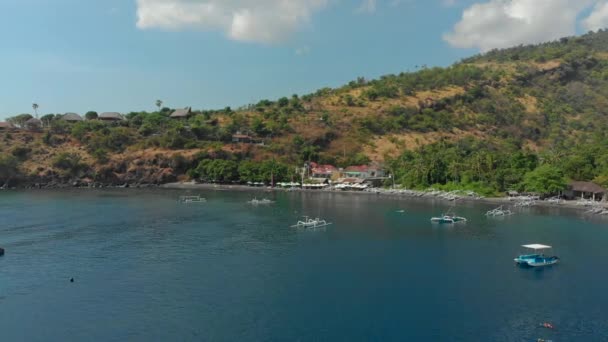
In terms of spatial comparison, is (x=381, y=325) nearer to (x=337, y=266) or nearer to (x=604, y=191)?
(x=337, y=266)

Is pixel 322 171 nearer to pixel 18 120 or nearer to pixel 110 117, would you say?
pixel 110 117

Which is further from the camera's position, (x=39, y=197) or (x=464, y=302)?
(x=39, y=197)

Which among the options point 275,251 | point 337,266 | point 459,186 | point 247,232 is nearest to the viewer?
point 337,266

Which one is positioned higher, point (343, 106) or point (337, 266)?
point (343, 106)

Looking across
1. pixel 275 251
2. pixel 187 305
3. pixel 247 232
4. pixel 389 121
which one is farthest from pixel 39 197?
pixel 389 121

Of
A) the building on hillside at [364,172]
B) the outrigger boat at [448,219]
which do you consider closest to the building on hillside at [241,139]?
the building on hillside at [364,172]

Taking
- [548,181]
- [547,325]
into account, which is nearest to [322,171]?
[548,181]
